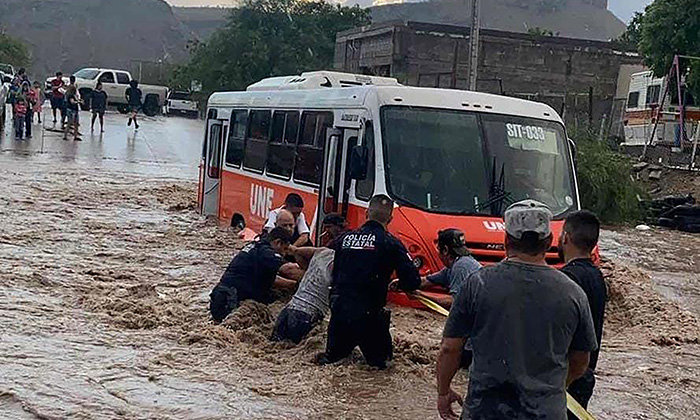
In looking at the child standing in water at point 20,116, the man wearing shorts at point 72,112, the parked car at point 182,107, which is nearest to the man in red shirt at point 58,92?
the man wearing shorts at point 72,112

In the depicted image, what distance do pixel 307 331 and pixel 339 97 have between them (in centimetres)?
390

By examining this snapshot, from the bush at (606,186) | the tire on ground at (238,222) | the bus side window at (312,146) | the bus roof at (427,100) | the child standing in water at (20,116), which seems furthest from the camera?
the child standing in water at (20,116)

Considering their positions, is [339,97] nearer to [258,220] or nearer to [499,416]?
[258,220]

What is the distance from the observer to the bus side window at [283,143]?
40.8 feet

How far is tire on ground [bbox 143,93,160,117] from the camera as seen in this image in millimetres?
49747

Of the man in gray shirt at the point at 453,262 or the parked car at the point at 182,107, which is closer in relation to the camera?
the man in gray shirt at the point at 453,262

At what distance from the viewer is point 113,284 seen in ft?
35.9

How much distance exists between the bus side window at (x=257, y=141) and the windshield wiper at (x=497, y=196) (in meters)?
4.37

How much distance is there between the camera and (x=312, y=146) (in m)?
11.7

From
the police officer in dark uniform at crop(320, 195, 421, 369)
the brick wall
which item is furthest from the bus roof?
the brick wall

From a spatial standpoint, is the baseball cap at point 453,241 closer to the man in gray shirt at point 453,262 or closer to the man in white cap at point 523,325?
the man in gray shirt at point 453,262

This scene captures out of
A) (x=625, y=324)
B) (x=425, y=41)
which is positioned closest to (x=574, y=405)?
(x=625, y=324)

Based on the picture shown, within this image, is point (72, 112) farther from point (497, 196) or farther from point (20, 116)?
point (497, 196)

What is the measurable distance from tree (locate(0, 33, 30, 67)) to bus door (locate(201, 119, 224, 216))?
5889 centimetres
